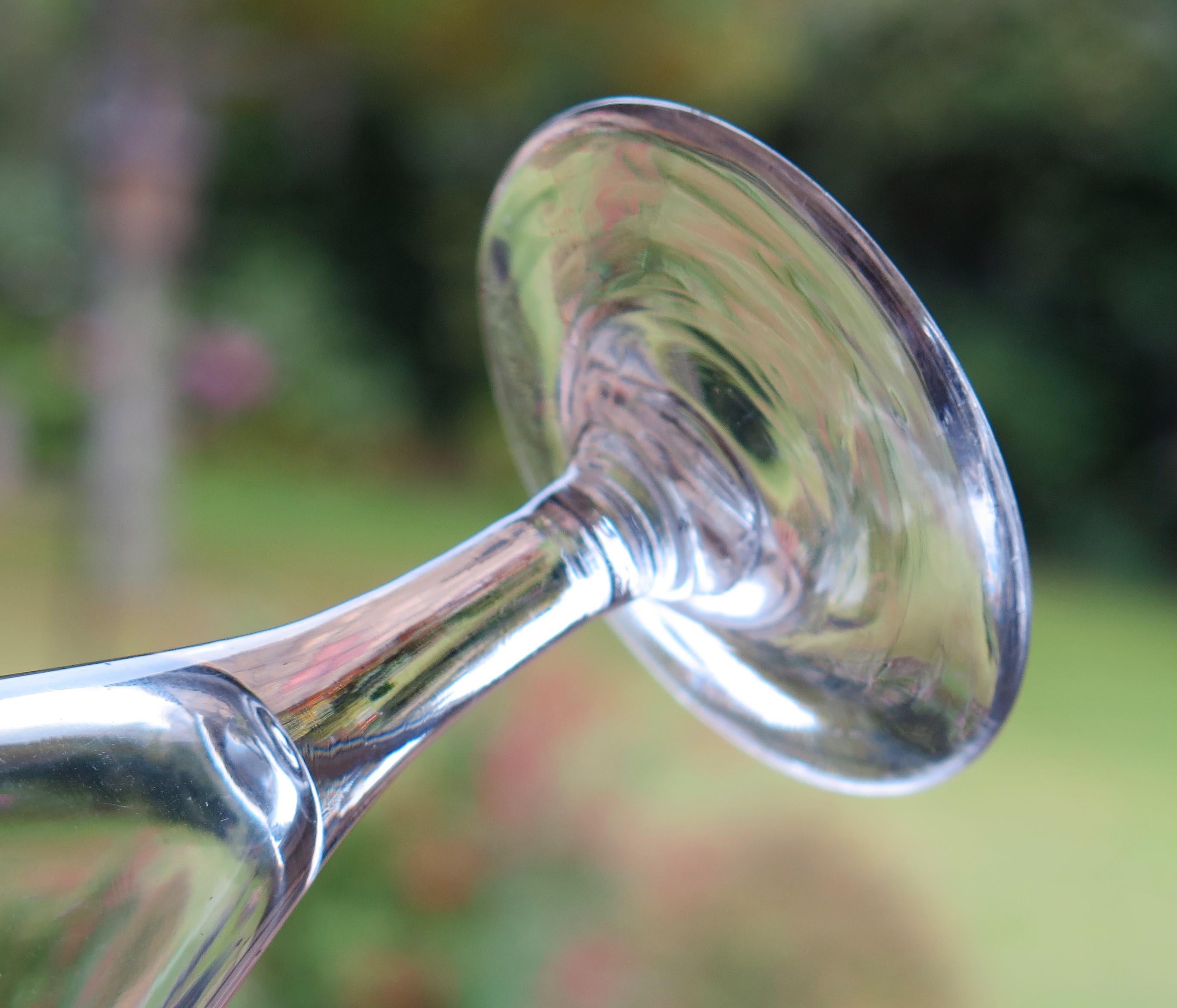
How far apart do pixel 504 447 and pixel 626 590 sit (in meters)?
2.38

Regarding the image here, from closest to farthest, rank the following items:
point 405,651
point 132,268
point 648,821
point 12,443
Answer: point 405,651 < point 648,821 < point 132,268 < point 12,443

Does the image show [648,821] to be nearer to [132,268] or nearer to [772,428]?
[132,268]

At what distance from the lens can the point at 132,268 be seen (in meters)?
1.64

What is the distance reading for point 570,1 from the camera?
1489 millimetres

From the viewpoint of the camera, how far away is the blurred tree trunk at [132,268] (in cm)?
150

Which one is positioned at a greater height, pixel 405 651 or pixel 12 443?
pixel 12 443

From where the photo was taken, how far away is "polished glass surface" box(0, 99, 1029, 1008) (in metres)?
0.11

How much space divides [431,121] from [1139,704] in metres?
1.89

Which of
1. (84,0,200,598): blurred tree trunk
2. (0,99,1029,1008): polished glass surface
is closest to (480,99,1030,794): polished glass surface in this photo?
(0,99,1029,1008): polished glass surface

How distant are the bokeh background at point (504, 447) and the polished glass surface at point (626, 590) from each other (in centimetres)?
64

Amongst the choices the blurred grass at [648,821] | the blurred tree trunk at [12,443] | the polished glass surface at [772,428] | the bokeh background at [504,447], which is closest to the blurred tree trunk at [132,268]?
the bokeh background at [504,447]

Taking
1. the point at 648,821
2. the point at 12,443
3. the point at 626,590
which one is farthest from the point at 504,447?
the point at 626,590

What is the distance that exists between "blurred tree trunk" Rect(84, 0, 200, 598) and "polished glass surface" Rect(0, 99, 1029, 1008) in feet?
4.89

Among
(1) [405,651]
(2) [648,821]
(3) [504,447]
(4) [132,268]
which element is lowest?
(2) [648,821]
